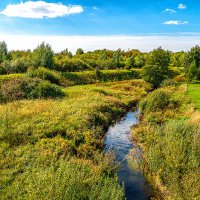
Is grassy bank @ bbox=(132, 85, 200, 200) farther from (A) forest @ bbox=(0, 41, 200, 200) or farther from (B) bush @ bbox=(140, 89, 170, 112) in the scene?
(B) bush @ bbox=(140, 89, 170, 112)

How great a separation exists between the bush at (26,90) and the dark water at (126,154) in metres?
12.1

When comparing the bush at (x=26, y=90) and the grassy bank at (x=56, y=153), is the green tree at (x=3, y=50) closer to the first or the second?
the bush at (x=26, y=90)

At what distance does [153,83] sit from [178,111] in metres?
33.8

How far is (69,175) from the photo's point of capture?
14.7m

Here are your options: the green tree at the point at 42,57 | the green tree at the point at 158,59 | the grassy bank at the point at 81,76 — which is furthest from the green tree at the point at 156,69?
the green tree at the point at 42,57

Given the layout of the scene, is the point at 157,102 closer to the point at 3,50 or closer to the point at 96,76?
the point at 96,76

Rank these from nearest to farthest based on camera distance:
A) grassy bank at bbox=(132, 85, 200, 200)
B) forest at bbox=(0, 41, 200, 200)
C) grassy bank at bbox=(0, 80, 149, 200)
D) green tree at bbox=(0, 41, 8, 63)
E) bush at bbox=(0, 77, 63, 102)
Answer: grassy bank at bbox=(0, 80, 149, 200)
forest at bbox=(0, 41, 200, 200)
grassy bank at bbox=(132, 85, 200, 200)
bush at bbox=(0, 77, 63, 102)
green tree at bbox=(0, 41, 8, 63)

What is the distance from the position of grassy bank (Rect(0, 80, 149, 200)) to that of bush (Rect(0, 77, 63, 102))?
4.79m

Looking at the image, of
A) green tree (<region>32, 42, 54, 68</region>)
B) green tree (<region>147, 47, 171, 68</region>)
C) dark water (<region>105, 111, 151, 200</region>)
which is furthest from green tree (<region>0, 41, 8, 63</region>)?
dark water (<region>105, 111, 151, 200</region>)

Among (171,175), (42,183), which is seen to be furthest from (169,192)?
(42,183)

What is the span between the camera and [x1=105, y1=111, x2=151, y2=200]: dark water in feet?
62.5

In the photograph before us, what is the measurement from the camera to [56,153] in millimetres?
21156

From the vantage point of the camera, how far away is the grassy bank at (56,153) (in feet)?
46.2

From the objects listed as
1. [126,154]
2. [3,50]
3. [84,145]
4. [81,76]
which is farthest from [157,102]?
[3,50]
